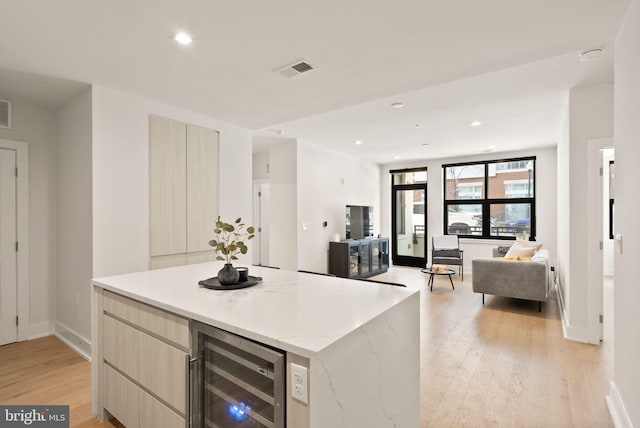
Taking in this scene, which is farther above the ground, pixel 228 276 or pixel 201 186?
pixel 201 186

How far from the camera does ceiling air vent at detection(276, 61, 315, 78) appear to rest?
2.64m

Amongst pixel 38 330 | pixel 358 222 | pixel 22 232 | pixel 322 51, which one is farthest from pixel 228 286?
pixel 358 222

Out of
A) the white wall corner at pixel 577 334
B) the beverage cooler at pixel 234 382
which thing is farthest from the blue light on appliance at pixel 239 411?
the white wall corner at pixel 577 334

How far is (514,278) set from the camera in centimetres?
436

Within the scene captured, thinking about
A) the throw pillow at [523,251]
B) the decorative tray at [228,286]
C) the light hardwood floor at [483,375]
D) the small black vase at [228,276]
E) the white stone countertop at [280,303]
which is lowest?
the light hardwood floor at [483,375]

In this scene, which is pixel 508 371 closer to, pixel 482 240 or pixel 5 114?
pixel 482 240

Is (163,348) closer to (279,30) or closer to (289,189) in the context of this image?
(279,30)

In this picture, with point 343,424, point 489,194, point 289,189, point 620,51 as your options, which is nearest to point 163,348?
point 343,424

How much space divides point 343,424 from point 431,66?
8.71 ft

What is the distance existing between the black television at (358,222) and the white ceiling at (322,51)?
2.95 m

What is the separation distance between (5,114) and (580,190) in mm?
5943

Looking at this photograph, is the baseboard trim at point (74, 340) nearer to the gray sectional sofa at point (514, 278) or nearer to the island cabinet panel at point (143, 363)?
the island cabinet panel at point (143, 363)

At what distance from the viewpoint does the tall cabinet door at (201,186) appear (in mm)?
3756

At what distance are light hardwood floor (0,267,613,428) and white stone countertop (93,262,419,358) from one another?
3.24ft
